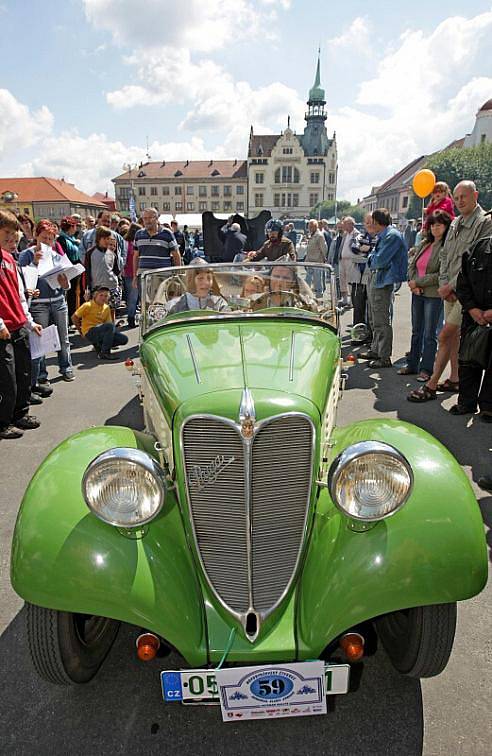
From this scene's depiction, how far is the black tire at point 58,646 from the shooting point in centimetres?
206

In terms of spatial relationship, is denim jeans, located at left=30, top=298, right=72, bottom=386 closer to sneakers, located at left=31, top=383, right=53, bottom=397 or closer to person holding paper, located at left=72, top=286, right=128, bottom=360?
sneakers, located at left=31, top=383, right=53, bottom=397

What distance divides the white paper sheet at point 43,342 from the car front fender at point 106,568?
3.55 m

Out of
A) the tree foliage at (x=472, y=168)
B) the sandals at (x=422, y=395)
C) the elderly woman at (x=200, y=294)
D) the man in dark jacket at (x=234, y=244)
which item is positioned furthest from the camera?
the tree foliage at (x=472, y=168)

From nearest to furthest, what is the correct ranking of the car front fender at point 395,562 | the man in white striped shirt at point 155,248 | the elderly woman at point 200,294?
1. the car front fender at point 395,562
2. the elderly woman at point 200,294
3. the man in white striped shirt at point 155,248

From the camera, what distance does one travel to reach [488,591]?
114 inches

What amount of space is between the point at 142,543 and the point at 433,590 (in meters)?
1.18

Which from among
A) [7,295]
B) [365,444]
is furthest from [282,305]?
[7,295]

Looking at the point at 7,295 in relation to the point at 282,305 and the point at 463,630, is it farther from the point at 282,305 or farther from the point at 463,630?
the point at 463,630

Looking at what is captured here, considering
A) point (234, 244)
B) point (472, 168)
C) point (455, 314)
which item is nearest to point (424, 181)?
point (234, 244)

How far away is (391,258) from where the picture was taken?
21.8 ft

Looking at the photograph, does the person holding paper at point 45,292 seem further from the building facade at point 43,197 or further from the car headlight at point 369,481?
the building facade at point 43,197

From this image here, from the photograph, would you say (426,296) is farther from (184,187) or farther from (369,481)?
(184,187)

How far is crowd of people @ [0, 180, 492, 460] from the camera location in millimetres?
4730

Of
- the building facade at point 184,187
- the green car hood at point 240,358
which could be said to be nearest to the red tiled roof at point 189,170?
the building facade at point 184,187
